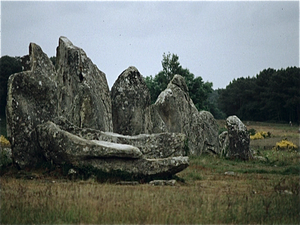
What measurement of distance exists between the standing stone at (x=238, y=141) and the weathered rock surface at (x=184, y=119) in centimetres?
243

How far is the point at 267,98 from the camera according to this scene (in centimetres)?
8462

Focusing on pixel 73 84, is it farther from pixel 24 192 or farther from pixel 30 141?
pixel 24 192

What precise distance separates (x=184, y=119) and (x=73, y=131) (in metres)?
14.8

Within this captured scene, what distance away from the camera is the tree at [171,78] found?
6531cm

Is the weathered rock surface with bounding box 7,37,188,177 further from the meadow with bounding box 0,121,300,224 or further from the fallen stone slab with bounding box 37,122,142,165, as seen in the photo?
the meadow with bounding box 0,121,300,224

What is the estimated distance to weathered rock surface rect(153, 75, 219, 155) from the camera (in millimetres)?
30969

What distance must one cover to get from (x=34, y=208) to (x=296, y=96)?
230ft

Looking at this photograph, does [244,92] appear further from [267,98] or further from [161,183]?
[161,183]

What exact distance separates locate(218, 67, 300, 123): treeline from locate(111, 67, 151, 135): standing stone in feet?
180

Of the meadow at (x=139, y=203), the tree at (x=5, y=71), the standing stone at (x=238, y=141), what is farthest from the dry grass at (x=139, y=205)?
the tree at (x=5, y=71)

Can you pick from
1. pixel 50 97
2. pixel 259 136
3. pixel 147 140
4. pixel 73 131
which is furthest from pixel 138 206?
pixel 259 136

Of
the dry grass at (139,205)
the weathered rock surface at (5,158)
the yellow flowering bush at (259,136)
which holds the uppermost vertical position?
the yellow flowering bush at (259,136)

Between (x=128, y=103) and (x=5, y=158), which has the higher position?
(x=128, y=103)

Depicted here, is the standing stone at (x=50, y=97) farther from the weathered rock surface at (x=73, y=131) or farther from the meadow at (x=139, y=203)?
the meadow at (x=139, y=203)
